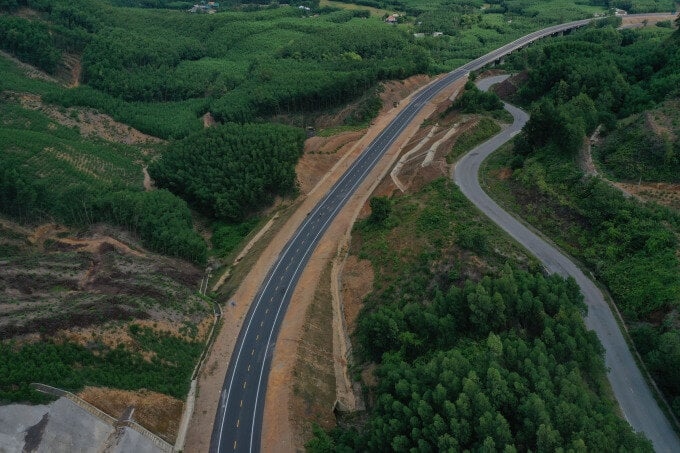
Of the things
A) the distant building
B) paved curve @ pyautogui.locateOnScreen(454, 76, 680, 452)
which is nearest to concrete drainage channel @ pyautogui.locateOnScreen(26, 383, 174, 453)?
paved curve @ pyautogui.locateOnScreen(454, 76, 680, 452)

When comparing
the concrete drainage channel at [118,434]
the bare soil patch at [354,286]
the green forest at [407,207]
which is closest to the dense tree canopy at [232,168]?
the green forest at [407,207]

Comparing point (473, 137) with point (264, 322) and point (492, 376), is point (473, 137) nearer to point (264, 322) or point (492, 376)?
point (264, 322)

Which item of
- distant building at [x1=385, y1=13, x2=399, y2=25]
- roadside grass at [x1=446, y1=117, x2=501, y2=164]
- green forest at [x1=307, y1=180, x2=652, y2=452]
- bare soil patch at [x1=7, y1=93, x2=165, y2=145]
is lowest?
bare soil patch at [x1=7, y1=93, x2=165, y2=145]

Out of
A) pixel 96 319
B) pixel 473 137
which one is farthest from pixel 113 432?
pixel 473 137

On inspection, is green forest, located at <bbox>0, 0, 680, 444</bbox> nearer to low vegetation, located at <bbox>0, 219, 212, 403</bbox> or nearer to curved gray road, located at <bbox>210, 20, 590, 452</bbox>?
low vegetation, located at <bbox>0, 219, 212, 403</bbox>

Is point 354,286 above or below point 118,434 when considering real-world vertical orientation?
above

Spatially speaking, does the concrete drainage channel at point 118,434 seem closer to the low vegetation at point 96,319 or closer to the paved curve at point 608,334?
the low vegetation at point 96,319
